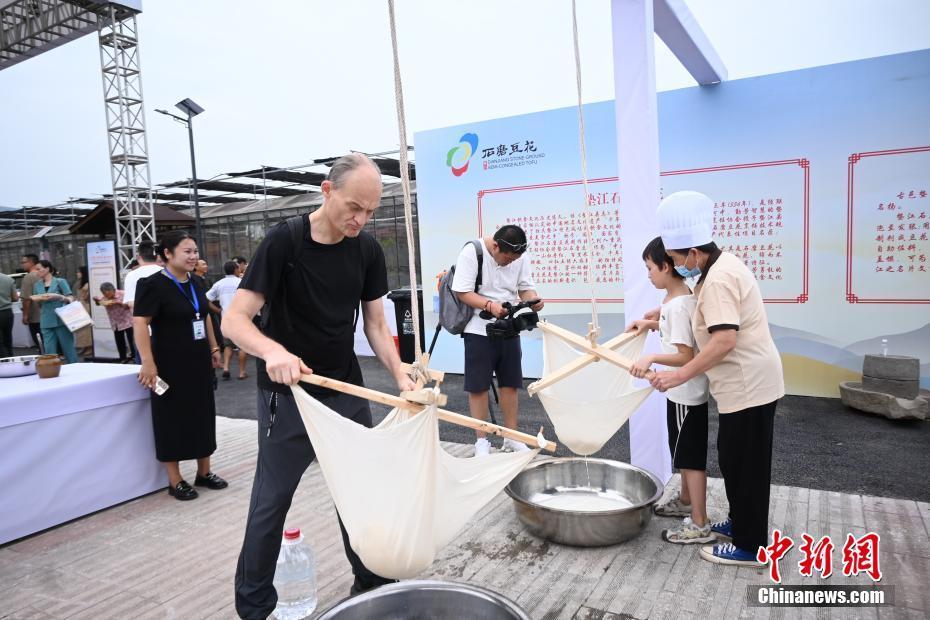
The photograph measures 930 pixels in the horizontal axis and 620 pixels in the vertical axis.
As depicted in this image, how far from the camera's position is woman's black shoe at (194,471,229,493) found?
307 centimetres

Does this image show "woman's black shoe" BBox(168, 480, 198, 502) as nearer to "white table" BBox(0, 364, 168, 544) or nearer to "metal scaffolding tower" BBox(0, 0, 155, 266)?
"white table" BBox(0, 364, 168, 544)

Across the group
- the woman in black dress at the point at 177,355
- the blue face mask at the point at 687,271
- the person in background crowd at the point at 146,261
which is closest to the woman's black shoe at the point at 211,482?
the woman in black dress at the point at 177,355

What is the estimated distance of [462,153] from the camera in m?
5.67

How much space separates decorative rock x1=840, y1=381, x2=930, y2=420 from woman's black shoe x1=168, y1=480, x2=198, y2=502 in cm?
432

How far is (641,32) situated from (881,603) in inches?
94.8

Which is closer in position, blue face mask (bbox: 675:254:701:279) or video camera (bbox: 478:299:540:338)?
blue face mask (bbox: 675:254:701:279)

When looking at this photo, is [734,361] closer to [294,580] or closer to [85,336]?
[294,580]

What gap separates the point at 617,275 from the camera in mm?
5000

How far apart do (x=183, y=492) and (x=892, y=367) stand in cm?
453

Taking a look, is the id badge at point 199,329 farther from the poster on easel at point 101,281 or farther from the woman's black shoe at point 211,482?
the poster on easel at point 101,281

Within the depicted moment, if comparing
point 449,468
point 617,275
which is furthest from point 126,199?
point 449,468

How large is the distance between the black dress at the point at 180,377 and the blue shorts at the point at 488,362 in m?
1.35

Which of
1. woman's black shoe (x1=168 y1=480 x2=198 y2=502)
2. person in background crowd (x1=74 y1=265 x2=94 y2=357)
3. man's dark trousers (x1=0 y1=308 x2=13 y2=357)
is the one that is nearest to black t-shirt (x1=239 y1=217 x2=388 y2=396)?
woman's black shoe (x1=168 y1=480 x2=198 y2=502)

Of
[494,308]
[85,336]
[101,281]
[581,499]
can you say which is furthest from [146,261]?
[85,336]
